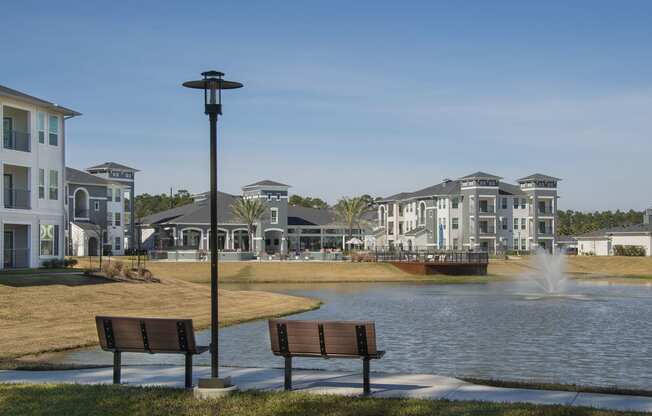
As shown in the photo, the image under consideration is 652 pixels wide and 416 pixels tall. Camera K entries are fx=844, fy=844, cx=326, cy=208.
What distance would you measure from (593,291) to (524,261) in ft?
130

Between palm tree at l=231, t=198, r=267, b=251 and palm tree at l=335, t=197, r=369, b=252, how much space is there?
15810 millimetres

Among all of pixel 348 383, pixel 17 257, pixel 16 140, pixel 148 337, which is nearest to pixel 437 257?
pixel 17 257

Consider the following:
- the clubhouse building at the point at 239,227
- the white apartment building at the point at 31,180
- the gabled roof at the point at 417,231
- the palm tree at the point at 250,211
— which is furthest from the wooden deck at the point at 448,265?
the white apartment building at the point at 31,180

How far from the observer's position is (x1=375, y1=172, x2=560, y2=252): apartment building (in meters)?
112

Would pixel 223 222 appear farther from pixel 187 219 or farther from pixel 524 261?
pixel 524 261

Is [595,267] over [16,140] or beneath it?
beneath

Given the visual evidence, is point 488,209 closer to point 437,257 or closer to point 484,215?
point 484,215

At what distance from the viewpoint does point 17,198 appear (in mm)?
44594

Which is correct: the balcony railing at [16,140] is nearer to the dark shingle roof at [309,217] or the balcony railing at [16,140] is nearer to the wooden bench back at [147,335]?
the wooden bench back at [147,335]

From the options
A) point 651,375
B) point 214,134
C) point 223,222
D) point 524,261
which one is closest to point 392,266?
point 524,261

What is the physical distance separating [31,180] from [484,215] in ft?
250

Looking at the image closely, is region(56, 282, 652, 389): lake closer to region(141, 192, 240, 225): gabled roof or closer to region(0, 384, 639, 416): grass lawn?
region(0, 384, 639, 416): grass lawn

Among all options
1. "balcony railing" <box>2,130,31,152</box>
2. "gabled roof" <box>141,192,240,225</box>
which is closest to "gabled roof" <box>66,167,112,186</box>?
"gabled roof" <box>141,192,240,225</box>

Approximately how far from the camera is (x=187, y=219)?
10725 centimetres
